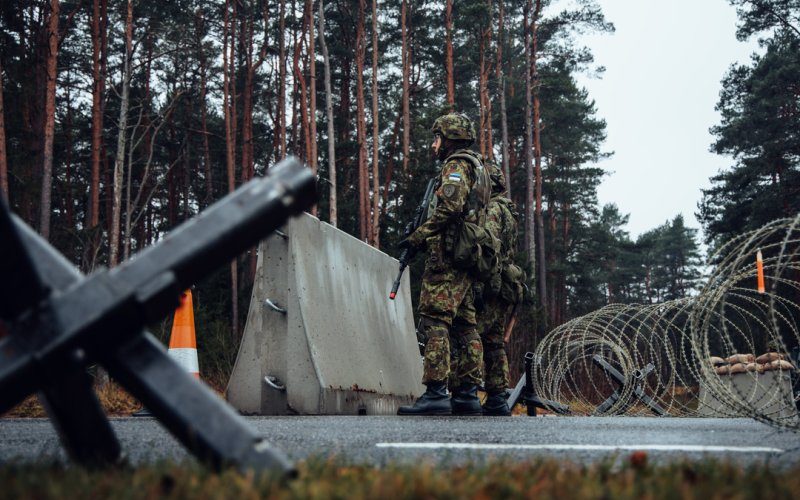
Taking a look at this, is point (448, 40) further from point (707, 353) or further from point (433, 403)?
point (707, 353)

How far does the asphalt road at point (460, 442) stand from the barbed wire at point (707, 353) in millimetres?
432

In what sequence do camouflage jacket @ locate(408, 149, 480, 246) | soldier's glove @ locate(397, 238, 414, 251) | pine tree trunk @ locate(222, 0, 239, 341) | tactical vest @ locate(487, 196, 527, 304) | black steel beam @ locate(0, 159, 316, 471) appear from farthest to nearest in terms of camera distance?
pine tree trunk @ locate(222, 0, 239, 341) < tactical vest @ locate(487, 196, 527, 304) < soldier's glove @ locate(397, 238, 414, 251) < camouflage jacket @ locate(408, 149, 480, 246) < black steel beam @ locate(0, 159, 316, 471)

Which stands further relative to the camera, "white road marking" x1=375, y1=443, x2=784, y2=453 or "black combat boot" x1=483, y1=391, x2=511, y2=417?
"black combat boot" x1=483, y1=391, x2=511, y2=417

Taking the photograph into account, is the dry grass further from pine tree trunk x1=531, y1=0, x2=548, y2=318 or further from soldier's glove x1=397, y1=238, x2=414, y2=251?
pine tree trunk x1=531, y1=0, x2=548, y2=318

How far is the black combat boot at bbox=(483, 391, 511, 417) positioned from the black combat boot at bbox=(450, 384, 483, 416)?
1.72 feet

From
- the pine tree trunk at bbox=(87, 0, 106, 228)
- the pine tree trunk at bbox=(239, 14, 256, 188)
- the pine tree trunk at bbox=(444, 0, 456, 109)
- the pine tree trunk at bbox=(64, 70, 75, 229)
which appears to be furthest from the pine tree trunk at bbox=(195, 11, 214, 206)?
the pine tree trunk at bbox=(444, 0, 456, 109)

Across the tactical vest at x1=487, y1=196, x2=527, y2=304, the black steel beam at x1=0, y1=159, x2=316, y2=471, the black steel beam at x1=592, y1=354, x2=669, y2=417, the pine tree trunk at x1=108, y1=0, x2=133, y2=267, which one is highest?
the pine tree trunk at x1=108, y1=0, x2=133, y2=267

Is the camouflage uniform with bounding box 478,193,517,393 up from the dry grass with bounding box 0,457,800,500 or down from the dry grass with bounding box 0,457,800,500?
up

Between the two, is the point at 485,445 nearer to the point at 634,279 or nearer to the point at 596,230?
the point at 596,230

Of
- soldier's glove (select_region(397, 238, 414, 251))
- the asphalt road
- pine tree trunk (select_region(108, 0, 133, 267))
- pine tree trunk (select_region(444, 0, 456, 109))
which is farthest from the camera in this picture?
pine tree trunk (select_region(444, 0, 456, 109))

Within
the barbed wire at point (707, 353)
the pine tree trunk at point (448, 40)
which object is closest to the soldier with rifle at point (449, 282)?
the barbed wire at point (707, 353)

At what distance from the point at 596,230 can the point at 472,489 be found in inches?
1960

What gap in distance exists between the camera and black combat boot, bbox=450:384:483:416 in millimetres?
7871

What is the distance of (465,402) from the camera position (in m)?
7.89
